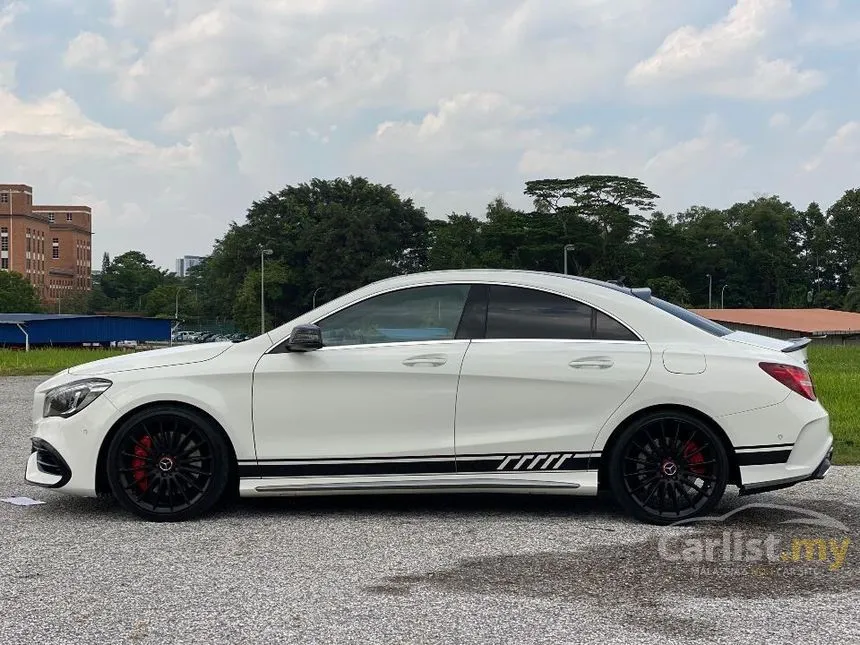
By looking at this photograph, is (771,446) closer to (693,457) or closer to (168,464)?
(693,457)

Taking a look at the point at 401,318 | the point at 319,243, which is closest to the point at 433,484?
the point at 401,318

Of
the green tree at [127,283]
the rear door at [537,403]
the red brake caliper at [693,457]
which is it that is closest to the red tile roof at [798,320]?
the red brake caliper at [693,457]

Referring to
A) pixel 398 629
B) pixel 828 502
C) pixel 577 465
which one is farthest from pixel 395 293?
pixel 828 502

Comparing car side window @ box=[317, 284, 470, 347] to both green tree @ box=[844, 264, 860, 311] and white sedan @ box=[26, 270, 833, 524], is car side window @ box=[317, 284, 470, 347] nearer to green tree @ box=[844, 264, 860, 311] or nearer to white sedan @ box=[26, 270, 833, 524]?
white sedan @ box=[26, 270, 833, 524]

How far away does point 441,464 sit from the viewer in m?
5.77

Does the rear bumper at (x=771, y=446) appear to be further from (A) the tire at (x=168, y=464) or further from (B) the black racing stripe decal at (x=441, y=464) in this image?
(A) the tire at (x=168, y=464)

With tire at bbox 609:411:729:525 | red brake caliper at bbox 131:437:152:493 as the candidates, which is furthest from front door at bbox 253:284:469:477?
tire at bbox 609:411:729:525

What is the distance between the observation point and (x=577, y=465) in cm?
578

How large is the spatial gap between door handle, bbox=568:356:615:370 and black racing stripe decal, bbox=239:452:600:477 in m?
0.51

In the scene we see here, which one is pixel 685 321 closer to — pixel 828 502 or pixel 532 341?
pixel 532 341

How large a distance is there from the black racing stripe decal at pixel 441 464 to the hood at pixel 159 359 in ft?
2.73

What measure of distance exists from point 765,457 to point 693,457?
0.41m

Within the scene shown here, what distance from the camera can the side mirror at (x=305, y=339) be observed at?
575 cm

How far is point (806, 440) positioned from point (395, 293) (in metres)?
2.58
